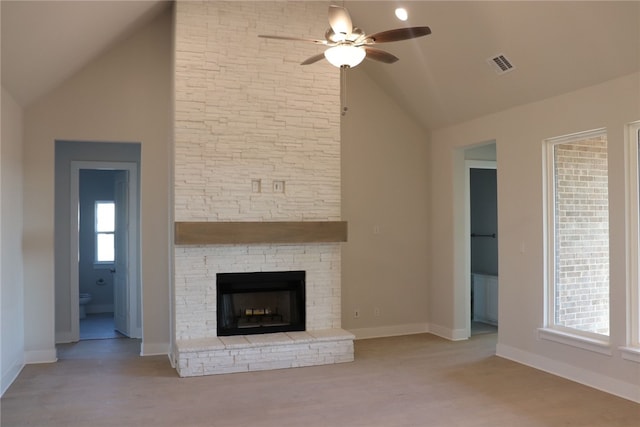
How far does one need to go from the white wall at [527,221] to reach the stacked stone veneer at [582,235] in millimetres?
162

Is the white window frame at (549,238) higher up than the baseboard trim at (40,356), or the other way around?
the white window frame at (549,238)

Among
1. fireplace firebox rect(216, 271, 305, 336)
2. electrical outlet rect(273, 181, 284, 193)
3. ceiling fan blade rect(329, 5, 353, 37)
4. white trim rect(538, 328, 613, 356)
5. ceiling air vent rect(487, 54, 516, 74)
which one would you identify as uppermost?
ceiling air vent rect(487, 54, 516, 74)

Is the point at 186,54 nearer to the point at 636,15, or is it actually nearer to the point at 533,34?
the point at 533,34

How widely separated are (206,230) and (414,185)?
3.00 metres

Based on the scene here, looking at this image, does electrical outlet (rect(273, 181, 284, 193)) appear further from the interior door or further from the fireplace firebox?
the interior door

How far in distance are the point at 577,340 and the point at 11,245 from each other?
207 inches

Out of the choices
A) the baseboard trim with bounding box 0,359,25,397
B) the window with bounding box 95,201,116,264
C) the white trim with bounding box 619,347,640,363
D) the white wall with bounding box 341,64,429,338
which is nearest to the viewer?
the white trim with bounding box 619,347,640,363

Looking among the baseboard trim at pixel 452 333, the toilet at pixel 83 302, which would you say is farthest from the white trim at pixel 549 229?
the toilet at pixel 83 302

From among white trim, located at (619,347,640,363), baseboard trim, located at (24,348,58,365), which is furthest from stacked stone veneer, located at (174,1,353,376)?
white trim, located at (619,347,640,363)

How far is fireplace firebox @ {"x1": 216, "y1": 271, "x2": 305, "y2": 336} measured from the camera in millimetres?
5504

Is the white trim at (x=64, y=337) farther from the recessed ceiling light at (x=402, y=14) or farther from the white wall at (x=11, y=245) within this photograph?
the recessed ceiling light at (x=402, y=14)

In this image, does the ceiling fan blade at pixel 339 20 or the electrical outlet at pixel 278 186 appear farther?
the electrical outlet at pixel 278 186

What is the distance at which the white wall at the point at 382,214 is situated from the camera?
6688 millimetres

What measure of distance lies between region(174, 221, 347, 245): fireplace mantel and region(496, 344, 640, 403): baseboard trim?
84.4 inches
